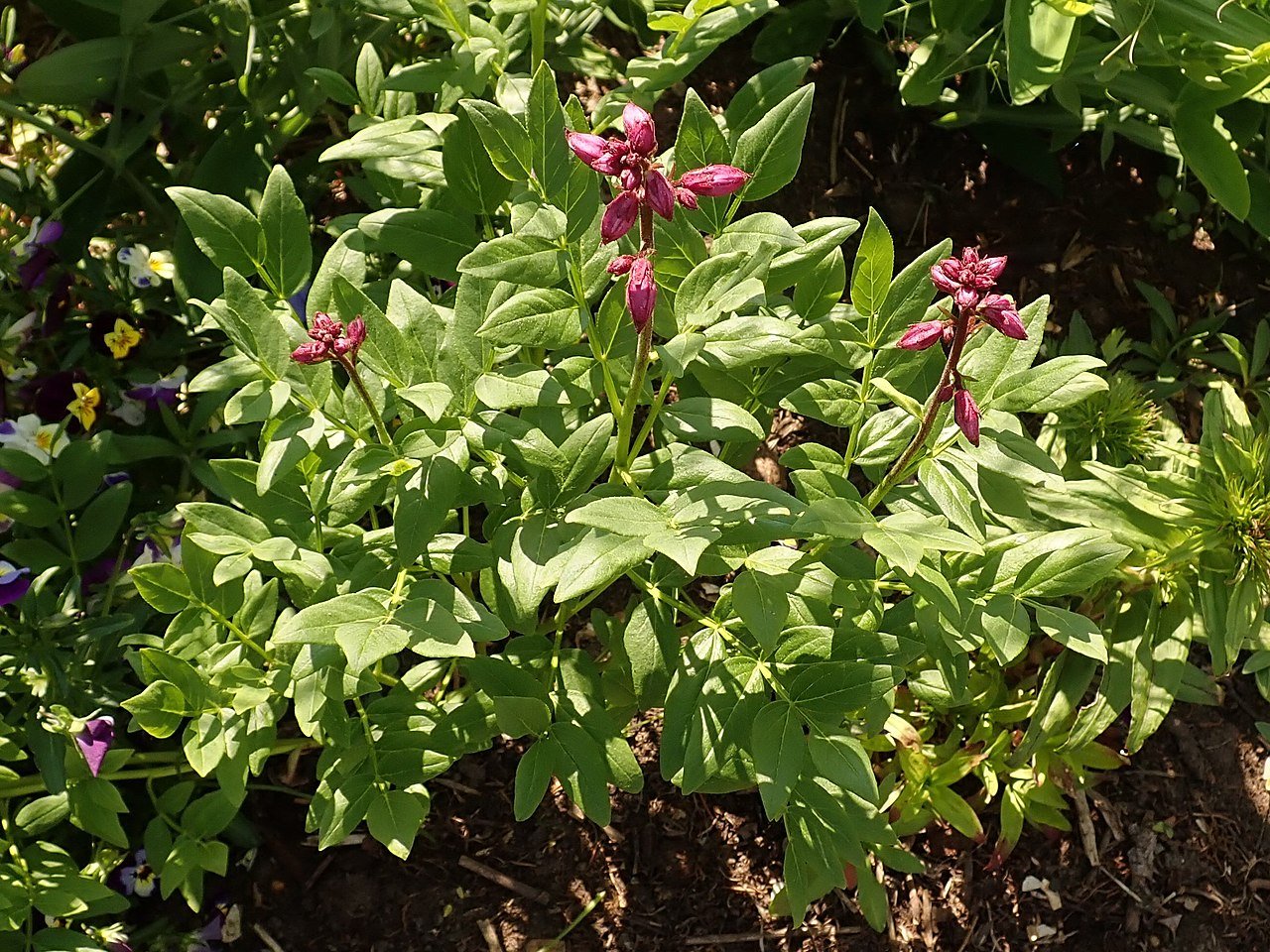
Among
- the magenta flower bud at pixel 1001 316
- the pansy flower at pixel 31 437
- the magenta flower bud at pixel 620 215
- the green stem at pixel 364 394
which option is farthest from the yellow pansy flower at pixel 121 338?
the magenta flower bud at pixel 1001 316

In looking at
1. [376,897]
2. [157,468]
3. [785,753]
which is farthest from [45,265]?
[785,753]

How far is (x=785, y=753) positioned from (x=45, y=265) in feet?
5.55

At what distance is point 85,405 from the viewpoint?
6.78ft

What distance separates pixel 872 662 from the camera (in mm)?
1486

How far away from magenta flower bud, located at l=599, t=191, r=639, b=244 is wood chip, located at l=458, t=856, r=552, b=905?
5.24ft

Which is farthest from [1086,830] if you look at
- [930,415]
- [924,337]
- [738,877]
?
[924,337]

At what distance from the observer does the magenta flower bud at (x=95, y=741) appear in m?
1.83

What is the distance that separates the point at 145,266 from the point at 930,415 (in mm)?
1648

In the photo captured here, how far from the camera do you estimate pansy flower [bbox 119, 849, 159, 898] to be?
2.08 metres

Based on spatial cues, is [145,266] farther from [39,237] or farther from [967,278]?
[967,278]

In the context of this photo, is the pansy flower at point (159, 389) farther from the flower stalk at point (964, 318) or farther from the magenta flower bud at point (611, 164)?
the flower stalk at point (964, 318)

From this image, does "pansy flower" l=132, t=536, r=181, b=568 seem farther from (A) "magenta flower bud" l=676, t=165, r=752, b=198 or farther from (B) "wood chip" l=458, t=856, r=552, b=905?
(A) "magenta flower bud" l=676, t=165, r=752, b=198

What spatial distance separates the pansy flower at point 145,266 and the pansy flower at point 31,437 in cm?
34

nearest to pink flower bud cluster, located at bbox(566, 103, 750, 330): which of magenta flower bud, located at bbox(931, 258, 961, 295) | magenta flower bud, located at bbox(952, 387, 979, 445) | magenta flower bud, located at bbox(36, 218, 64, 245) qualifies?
magenta flower bud, located at bbox(931, 258, 961, 295)
